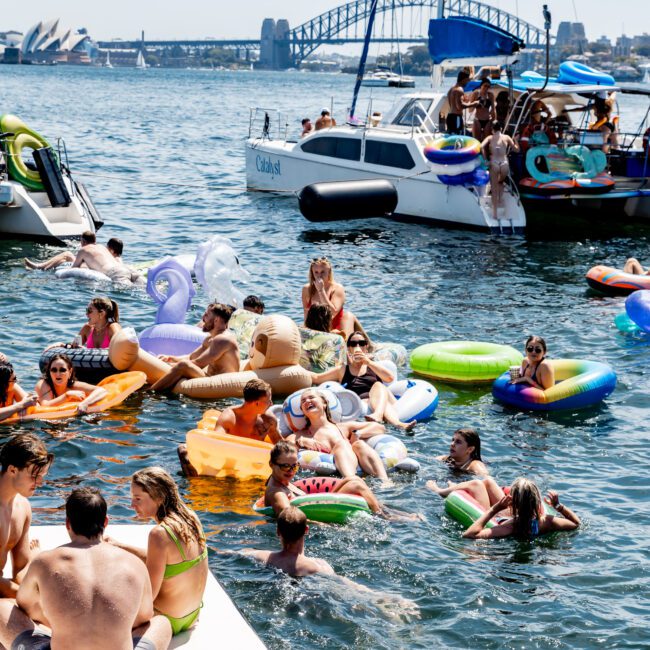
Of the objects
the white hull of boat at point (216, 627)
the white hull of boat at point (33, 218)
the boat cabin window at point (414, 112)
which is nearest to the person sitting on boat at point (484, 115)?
the boat cabin window at point (414, 112)

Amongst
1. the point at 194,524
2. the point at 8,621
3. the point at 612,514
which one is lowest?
the point at 612,514

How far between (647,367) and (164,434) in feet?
21.5

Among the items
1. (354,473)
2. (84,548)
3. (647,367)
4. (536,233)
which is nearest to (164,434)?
(354,473)

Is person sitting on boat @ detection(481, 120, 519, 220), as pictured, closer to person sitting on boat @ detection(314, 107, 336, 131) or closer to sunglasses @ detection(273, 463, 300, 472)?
person sitting on boat @ detection(314, 107, 336, 131)

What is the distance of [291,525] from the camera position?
7.87m

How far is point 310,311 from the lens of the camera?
1274cm

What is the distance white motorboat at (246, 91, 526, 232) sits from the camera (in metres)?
23.1

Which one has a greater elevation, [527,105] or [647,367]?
[527,105]

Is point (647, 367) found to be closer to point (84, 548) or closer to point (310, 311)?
point (310, 311)

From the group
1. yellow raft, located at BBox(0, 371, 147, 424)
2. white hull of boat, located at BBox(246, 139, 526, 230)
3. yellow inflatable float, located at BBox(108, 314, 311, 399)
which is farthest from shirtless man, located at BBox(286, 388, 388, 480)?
white hull of boat, located at BBox(246, 139, 526, 230)

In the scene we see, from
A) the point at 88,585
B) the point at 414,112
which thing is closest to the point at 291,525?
the point at 88,585

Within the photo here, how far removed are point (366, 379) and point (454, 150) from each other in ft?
37.3

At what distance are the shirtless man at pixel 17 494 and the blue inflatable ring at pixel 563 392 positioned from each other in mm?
6840

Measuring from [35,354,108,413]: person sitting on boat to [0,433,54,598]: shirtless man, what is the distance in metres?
4.78
